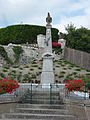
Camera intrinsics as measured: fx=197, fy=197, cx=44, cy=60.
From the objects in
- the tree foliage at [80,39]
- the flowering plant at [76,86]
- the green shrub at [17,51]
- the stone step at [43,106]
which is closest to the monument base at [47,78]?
the flowering plant at [76,86]

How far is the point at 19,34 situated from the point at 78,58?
9303 mm

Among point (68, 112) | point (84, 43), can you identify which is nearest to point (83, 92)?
point (68, 112)

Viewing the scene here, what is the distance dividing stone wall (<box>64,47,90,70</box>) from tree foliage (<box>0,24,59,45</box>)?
566 centimetres

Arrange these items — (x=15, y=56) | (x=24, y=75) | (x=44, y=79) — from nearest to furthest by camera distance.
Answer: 1. (x=44, y=79)
2. (x=24, y=75)
3. (x=15, y=56)

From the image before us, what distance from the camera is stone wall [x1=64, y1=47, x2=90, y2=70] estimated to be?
76.0 feet

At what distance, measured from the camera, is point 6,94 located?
7.44 meters

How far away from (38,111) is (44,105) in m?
0.48

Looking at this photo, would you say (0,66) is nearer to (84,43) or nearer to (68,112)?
(84,43)

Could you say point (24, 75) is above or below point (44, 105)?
below

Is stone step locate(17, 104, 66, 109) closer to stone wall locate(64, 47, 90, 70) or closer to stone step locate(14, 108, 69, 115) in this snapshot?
stone step locate(14, 108, 69, 115)

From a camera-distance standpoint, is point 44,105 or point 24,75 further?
point 24,75

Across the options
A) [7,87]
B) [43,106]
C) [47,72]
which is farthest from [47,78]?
[7,87]

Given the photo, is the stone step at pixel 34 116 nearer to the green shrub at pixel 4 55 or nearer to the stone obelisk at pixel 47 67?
the stone obelisk at pixel 47 67

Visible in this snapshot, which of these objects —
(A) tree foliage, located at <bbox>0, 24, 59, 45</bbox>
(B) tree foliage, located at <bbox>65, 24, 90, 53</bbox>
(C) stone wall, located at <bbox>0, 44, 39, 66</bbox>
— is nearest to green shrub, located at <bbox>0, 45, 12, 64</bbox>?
(C) stone wall, located at <bbox>0, 44, 39, 66</bbox>
